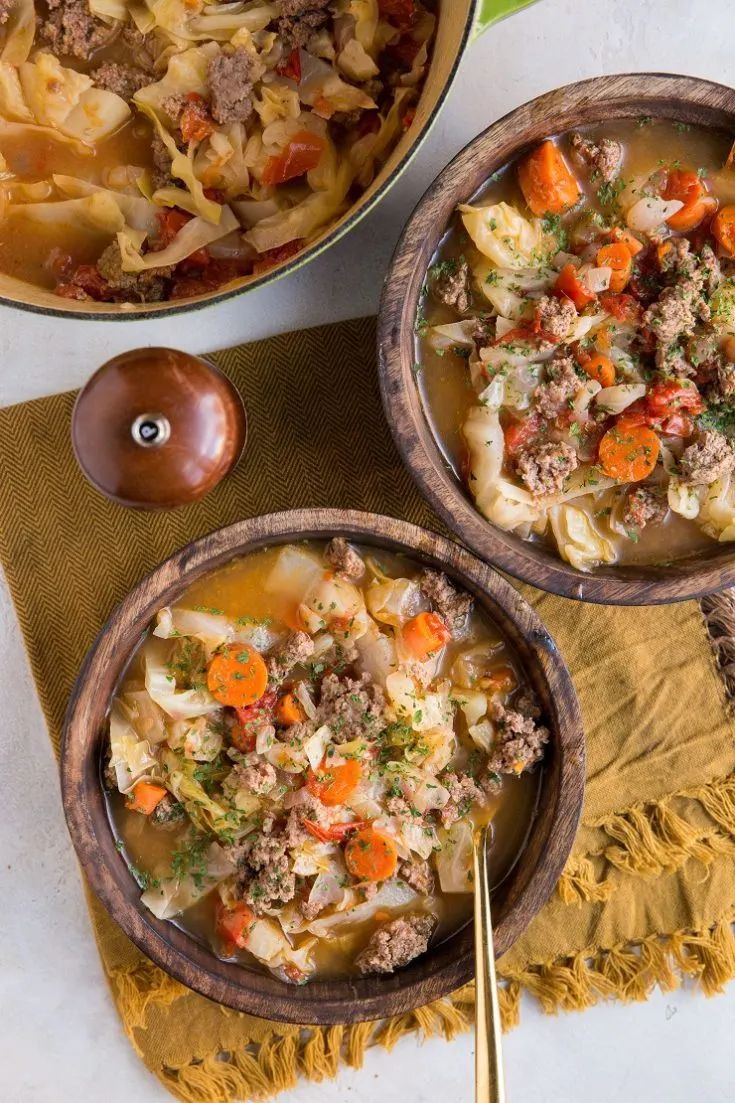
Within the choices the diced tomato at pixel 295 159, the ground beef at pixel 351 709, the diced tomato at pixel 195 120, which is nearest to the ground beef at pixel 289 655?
the ground beef at pixel 351 709

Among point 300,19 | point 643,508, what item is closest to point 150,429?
point 300,19

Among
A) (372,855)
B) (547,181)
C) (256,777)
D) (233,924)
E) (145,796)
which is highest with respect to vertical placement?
(547,181)

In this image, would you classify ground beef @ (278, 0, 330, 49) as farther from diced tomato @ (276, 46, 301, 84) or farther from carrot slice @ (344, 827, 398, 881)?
carrot slice @ (344, 827, 398, 881)

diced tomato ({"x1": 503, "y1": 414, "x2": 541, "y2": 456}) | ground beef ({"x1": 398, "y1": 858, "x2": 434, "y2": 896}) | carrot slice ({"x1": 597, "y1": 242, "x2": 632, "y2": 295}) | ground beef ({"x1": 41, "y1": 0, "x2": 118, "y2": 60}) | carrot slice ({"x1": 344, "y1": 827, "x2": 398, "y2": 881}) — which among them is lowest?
ground beef ({"x1": 398, "y1": 858, "x2": 434, "y2": 896})

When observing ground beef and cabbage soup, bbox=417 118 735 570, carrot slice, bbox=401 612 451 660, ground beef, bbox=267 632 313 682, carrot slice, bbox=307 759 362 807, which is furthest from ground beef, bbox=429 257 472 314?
carrot slice, bbox=307 759 362 807

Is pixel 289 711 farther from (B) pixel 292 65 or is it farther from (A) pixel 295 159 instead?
(B) pixel 292 65

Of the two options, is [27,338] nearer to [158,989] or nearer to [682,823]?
[158,989]
